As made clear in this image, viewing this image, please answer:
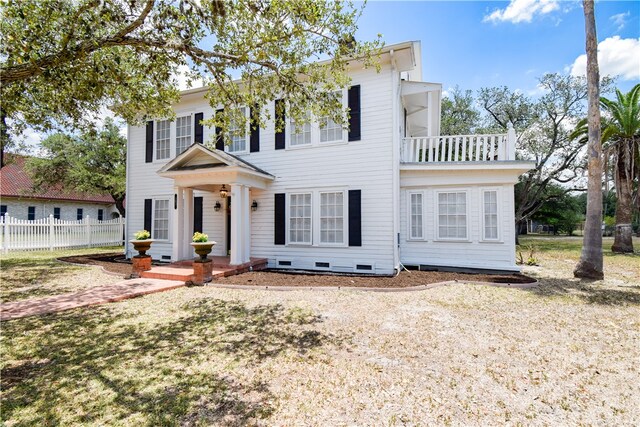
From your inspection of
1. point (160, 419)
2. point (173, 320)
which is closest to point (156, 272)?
point (173, 320)

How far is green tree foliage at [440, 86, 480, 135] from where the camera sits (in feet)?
79.3

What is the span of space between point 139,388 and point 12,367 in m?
1.88

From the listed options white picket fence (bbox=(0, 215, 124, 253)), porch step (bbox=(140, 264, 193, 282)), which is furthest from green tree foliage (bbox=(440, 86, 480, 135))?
white picket fence (bbox=(0, 215, 124, 253))

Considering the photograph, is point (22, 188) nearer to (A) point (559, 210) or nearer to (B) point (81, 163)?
(B) point (81, 163)

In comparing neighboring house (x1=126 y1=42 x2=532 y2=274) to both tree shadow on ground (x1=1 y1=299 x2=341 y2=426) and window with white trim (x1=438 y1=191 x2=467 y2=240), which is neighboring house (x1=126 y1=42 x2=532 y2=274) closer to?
window with white trim (x1=438 y1=191 x2=467 y2=240)

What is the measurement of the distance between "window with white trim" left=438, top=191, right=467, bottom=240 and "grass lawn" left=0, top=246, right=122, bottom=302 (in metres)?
9.81

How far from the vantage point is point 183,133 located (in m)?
11.8

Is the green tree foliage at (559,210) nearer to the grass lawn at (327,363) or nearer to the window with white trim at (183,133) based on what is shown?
the grass lawn at (327,363)

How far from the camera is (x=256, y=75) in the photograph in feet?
22.7

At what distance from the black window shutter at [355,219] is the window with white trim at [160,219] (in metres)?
7.30

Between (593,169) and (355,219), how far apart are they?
22.6 ft

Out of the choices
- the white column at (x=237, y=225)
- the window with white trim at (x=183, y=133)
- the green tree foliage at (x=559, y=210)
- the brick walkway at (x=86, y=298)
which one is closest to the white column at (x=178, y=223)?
the brick walkway at (x=86, y=298)

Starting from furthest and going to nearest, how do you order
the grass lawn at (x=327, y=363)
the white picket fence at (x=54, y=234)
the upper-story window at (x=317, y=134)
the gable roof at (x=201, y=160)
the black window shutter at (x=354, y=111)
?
1. the white picket fence at (x=54, y=234)
2. the upper-story window at (x=317, y=134)
3. the black window shutter at (x=354, y=111)
4. the gable roof at (x=201, y=160)
5. the grass lawn at (x=327, y=363)

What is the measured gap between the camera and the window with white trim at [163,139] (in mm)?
11984
